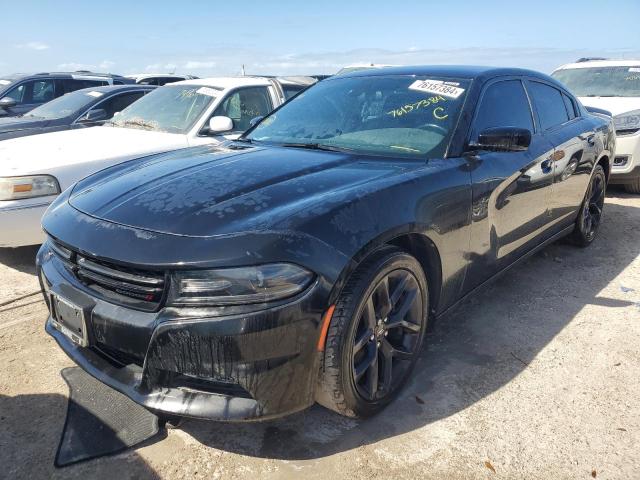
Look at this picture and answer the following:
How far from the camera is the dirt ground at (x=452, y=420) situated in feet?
7.13

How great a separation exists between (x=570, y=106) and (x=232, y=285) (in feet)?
12.2

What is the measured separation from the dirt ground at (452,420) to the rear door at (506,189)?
48cm

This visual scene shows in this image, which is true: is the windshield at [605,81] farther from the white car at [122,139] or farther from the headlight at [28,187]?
Result: the headlight at [28,187]

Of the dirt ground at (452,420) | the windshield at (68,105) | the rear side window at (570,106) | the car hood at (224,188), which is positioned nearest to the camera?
the car hood at (224,188)

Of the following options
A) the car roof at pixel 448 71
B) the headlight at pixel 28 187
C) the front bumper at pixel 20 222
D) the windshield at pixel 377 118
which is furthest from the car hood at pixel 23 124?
the car roof at pixel 448 71

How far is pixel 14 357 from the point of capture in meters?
3.00

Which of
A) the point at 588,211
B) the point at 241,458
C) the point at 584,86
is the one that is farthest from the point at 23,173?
the point at 584,86

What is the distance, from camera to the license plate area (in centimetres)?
210

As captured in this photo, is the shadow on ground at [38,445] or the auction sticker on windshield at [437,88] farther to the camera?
the auction sticker on windshield at [437,88]

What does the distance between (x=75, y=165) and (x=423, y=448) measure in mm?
3435

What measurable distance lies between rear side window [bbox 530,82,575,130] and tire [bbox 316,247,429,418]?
2041mm

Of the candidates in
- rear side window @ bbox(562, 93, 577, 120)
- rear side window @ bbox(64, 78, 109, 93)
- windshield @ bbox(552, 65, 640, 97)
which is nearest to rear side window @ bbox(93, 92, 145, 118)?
rear side window @ bbox(64, 78, 109, 93)

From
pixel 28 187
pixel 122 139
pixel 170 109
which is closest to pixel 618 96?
pixel 170 109

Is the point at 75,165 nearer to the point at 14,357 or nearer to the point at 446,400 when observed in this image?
the point at 14,357
